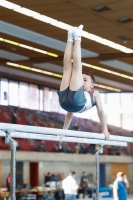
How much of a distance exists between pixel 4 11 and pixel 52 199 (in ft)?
40.3

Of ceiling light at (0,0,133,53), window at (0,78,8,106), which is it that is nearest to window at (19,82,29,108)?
window at (0,78,8,106)

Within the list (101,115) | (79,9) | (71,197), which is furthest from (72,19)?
(101,115)

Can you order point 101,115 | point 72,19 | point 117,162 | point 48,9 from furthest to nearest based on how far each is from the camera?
point 117,162
point 72,19
point 48,9
point 101,115

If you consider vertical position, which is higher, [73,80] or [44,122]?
[44,122]

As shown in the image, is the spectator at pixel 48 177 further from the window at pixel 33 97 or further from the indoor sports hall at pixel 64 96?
the window at pixel 33 97

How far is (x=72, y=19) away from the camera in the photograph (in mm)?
16609

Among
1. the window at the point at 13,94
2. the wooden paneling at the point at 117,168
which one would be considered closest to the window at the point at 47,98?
the window at the point at 13,94

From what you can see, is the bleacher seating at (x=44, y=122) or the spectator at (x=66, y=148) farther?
the spectator at (x=66, y=148)

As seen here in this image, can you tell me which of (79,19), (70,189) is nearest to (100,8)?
(79,19)

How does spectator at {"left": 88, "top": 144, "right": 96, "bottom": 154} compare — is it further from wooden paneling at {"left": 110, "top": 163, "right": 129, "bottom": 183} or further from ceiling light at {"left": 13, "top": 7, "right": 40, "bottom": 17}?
ceiling light at {"left": 13, "top": 7, "right": 40, "bottom": 17}

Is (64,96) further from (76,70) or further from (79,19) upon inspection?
A: (79,19)

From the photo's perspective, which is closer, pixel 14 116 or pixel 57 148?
pixel 57 148

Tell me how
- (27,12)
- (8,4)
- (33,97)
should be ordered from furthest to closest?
(33,97) < (27,12) < (8,4)

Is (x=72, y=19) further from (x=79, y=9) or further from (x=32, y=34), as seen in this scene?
(x=32, y=34)
